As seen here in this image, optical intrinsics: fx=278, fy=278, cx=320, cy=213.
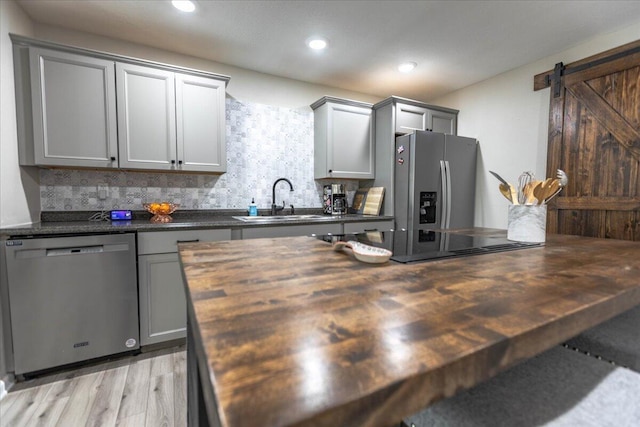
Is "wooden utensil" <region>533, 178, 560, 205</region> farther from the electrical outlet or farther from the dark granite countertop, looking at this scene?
the electrical outlet

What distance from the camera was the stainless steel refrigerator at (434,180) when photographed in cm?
289

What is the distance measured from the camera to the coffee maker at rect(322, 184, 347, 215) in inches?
125

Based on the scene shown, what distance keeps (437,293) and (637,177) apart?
2687 mm

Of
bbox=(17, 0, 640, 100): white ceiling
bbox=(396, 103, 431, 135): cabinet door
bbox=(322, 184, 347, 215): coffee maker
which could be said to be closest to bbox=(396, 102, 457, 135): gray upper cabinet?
bbox=(396, 103, 431, 135): cabinet door

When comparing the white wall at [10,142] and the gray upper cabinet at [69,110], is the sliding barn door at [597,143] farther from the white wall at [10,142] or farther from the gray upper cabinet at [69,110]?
the white wall at [10,142]

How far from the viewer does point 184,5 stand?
Answer: 1916mm

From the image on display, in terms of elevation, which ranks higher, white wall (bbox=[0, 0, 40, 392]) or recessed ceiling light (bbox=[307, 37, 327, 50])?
recessed ceiling light (bbox=[307, 37, 327, 50])

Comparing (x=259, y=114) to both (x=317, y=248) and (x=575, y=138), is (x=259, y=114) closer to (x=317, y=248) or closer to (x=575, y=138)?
(x=317, y=248)

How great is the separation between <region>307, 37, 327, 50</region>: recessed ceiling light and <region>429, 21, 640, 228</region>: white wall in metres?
1.98

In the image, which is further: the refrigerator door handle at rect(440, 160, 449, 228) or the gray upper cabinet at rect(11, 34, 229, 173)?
the refrigerator door handle at rect(440, 160, 449, 228)

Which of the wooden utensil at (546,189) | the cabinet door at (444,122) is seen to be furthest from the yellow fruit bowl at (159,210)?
the cabinet door at (444,122)

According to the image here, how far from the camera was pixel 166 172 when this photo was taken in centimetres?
252

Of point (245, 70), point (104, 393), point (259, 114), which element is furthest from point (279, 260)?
point (245, 70)

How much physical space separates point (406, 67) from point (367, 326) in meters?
3.06
